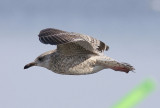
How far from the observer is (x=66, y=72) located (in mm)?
31609

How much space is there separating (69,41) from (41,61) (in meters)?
3.43

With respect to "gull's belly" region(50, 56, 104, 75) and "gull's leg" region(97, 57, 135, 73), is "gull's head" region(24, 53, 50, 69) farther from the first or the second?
"gull's leg" region(97, 57, 135, 73)

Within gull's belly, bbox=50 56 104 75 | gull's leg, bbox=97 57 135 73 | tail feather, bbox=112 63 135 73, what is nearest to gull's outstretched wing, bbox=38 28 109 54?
gull's belly, bbox=50 56 104 75

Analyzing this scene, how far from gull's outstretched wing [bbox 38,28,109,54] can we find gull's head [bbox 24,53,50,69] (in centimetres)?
72

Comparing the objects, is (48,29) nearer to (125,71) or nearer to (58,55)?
(58,55)

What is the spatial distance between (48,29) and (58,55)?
1196mm

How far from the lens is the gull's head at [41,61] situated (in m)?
32.2

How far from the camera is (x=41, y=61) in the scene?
3266 cm

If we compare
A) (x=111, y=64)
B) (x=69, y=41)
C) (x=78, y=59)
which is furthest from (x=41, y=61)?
(x=69, y=41)

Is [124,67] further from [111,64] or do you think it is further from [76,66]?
[76,66]

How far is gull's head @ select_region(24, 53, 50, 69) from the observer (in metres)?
32.2

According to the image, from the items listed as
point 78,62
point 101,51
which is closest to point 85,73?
point 78,62

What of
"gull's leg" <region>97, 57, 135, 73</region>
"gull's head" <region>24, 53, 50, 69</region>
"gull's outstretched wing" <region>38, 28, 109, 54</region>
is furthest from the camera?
"gull's head" <region>24, 53, 50, 69</region>

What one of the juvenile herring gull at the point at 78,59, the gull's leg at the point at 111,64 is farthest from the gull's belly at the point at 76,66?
the gull's leg at the point at 111,64
